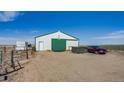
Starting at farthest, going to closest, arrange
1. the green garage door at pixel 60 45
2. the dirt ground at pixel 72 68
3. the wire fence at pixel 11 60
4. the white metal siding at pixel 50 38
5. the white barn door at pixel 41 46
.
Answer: the white barn door at pixel 41 46 → the green garage door at pixel 60 45 → the white metal siding at pixel 50 38 → the wire fence at pixel 11 60 → the dirt ground at pixel 72 68

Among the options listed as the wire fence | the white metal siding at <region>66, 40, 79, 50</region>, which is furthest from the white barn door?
the white metal siding at <region>66, 40, 79, 50</region>

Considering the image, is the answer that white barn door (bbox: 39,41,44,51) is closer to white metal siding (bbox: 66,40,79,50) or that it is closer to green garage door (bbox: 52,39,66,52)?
green garage door (bbox: 52,39,66,52)

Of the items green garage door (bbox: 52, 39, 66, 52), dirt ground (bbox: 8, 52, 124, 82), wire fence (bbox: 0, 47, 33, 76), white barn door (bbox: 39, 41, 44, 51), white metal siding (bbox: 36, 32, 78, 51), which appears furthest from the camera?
white barn door (bbox: 39, 41, 44, 51)

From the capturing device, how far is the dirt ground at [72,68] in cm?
825

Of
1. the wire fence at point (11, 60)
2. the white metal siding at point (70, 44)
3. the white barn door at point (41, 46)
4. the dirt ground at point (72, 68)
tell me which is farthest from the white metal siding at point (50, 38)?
the wire fence at point (11, 60)

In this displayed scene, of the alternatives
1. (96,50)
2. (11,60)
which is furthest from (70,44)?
(11,60)

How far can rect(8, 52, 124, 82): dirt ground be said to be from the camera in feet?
Answer: 27.1

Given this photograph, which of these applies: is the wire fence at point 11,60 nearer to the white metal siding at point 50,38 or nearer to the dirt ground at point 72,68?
the dirt ground at point 72,68

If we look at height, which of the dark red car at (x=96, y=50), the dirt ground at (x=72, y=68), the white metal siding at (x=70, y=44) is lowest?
the dirt ground at (x=72, y=68)

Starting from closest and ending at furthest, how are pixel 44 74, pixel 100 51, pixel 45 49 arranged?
1. pixel 44 74
2. pixel 100 51
3. pixel 45 49
